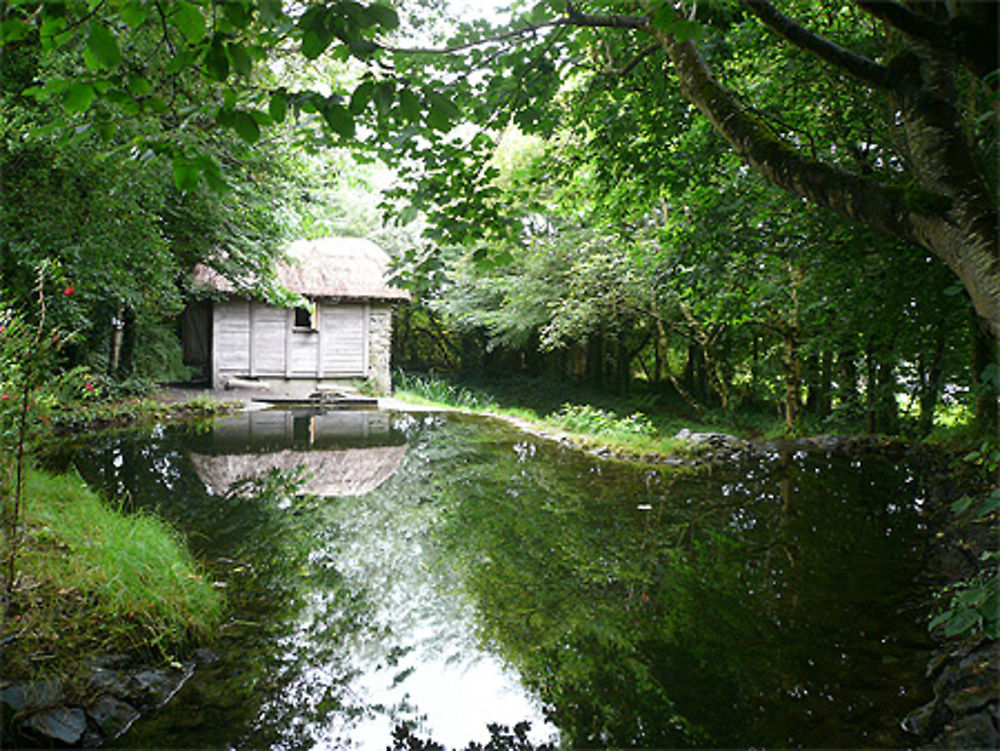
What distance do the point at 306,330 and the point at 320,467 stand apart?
9.31 m

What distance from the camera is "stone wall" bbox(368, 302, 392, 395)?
650 inches

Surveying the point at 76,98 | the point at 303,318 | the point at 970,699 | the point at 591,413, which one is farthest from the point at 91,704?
the point at 303,318

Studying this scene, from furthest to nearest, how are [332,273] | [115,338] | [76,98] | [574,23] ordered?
[332,273]
[115,338]
[574,23]
[76,98]

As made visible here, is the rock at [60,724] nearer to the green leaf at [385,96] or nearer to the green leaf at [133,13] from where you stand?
the green leaf at [133,13]

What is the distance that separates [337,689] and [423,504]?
316 cm

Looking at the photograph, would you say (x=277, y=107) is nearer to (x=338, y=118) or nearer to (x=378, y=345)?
(x=338, y=118)

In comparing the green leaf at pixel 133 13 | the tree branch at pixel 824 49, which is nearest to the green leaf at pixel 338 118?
the green leaf at pixel 133 13

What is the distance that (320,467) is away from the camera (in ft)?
24.3

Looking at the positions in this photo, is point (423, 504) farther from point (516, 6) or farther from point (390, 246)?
point (390, 246)

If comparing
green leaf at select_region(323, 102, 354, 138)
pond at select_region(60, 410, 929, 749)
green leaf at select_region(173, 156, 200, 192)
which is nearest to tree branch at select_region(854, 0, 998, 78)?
green leaf at select_region(323, 102, 354, 138)

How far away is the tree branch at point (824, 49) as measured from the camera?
7.69 ft

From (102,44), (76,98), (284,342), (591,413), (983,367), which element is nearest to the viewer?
(102,44)

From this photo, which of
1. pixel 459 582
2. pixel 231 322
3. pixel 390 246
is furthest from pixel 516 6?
pixel 390 246

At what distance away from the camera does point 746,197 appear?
5.27 m
